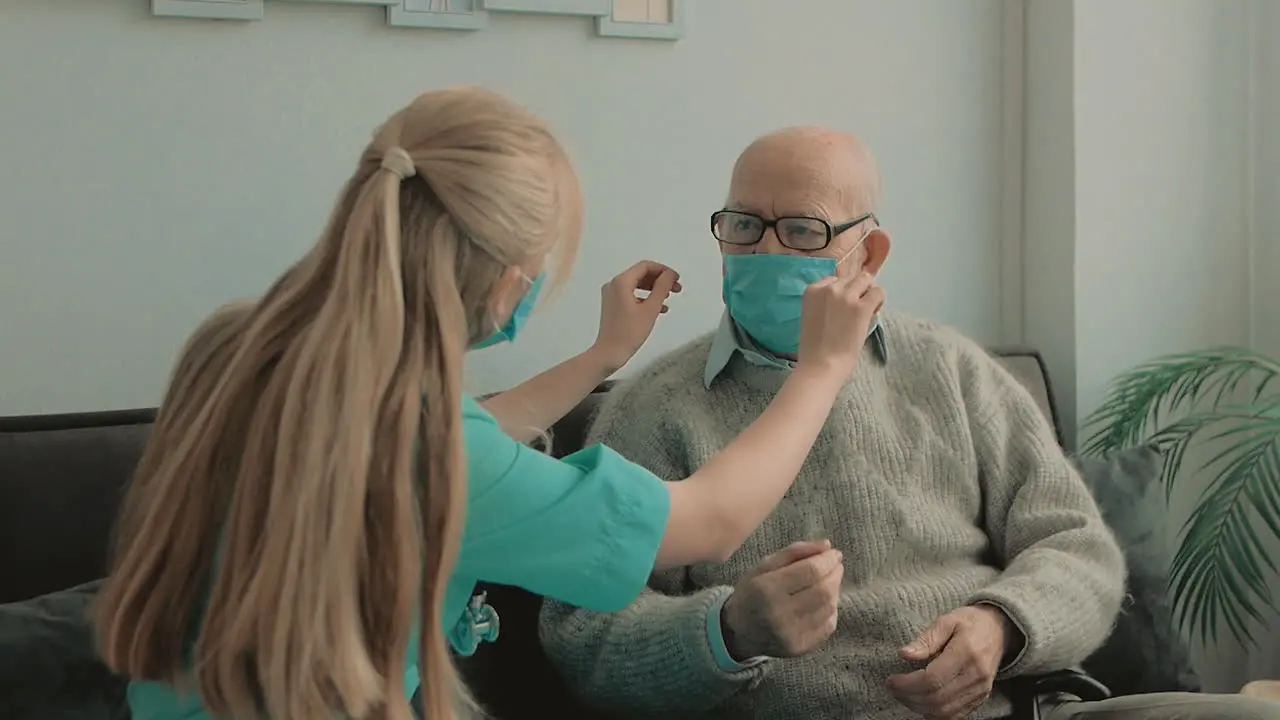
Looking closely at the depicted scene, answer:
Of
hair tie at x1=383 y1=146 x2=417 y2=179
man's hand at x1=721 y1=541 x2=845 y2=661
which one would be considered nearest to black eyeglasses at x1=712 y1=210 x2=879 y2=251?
man's hand at x1=721 y1=541 x2=845 y2=661

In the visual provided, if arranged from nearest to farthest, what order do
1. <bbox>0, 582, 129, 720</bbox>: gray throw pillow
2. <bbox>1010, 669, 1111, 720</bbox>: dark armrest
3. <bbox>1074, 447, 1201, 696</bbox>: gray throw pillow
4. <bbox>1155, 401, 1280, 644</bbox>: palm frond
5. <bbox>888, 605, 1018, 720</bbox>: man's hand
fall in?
1. <bbox>0, 582, 129, 720</bbox>: gray throw pillow
2. <bbox>888, 605, 1018, 720</bbox>: man's hand
3. <bbox>1010, 669, 1111, 720</bbox>: dark armrest
4. <bbox>1074, 447, 1201, 696</bbox>: gray throw pillow
5. <bbox>1155, 401, 1280, 644</bbox>: palm frond

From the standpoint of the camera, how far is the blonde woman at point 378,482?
105 cm

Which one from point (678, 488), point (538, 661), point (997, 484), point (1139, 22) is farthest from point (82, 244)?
point (1139, 22)

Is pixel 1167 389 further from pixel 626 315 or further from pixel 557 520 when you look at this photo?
pixel 557 520

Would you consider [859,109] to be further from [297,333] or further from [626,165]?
[297,333]

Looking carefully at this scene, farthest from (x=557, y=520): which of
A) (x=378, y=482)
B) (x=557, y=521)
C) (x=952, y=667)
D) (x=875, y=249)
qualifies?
(x=875, y=249)

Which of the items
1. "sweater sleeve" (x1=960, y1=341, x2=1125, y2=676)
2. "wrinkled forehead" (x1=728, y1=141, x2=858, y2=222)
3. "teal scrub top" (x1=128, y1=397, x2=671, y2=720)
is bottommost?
"sweater sleeve" (x1=960, y1=341, x2=1125, y2=676)

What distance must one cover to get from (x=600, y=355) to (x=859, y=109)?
0.86 m

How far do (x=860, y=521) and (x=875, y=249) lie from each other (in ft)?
1.19

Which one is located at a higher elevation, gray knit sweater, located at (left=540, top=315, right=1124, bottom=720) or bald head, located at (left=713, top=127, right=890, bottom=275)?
bald head, located at (left=713, top=127, right=890, bottom=275)

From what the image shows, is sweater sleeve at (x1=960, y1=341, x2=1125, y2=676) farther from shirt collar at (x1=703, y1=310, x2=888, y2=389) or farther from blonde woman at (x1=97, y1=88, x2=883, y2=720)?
blonde woman at (x1=97, y1=88, x2=883, y2=720)

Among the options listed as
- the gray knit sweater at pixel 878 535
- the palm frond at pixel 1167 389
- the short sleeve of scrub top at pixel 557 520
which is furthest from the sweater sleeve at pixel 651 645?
the palm frond at pixel 1167 389

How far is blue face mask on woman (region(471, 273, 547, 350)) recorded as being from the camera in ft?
3.97

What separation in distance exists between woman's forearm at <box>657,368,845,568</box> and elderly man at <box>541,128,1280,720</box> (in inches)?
10.7
